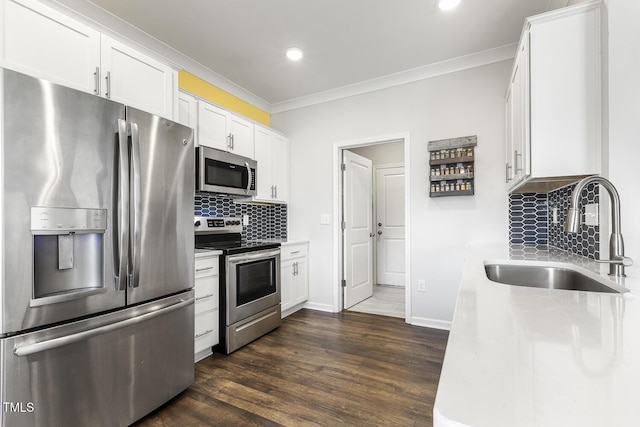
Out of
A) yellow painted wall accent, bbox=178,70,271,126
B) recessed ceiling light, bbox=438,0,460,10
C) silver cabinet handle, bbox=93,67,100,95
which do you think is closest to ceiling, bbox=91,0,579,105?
recessed ceiling light, bbox=438,0,460,10

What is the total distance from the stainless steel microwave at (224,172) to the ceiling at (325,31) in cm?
96

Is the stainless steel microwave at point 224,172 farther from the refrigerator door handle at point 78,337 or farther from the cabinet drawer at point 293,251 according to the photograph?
the refrigerator door handle at point 78,337

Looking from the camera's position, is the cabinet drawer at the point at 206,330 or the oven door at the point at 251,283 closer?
the cabinet drawer at the point at 206,330

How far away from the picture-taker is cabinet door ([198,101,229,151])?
2.81 m

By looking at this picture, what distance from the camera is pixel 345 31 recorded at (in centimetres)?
257

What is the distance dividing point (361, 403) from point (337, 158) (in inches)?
103

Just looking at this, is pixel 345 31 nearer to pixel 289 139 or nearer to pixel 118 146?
pixel 289 139

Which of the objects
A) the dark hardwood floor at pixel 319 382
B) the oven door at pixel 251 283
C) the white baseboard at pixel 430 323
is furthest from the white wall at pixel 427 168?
the oven door at pixel 251 283

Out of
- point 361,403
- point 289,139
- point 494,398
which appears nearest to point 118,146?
point 494,398

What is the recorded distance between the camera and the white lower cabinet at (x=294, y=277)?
3.42m

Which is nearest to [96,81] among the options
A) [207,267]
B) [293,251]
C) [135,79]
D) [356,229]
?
[135,79]

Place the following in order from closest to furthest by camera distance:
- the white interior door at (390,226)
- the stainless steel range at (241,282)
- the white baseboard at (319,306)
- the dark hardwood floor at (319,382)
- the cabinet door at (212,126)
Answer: the dark hardwood floor at (319,382) → the stainless steel range at (241,282) → the cabinet door at (212,126) → the white baseboard at (319,306) → the white interior door at (390,226)

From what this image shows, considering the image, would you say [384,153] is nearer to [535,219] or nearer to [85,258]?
[535,219]

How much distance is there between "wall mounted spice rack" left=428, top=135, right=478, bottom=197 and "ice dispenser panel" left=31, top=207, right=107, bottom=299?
2.79 metres
